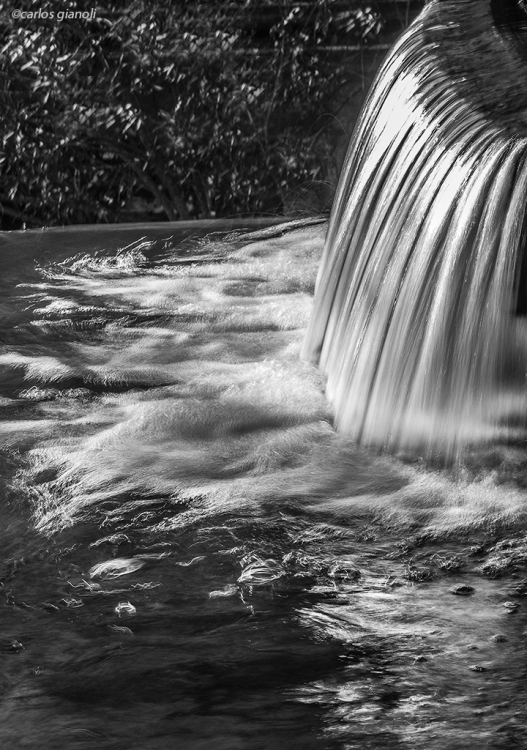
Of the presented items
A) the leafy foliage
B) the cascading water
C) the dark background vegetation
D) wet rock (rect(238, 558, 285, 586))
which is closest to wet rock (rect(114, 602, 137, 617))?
wet rock (rect(238, 558, 285, 586))

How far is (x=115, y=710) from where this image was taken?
3.31 ft

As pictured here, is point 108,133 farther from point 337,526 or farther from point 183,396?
point 337,526

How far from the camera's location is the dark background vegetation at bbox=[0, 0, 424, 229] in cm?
493

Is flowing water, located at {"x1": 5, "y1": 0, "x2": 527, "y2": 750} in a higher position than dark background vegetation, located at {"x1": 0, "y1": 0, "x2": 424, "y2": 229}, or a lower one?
lower

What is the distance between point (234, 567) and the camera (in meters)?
1.31

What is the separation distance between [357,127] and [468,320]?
130 cm

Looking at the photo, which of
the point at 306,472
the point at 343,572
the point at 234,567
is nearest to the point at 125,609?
the point at 234,567

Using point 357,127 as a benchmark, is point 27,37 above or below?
above

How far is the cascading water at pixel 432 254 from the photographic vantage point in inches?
64.9

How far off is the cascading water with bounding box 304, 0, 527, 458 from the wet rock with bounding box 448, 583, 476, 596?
447 mm

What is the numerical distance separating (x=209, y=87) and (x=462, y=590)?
415 centimetres

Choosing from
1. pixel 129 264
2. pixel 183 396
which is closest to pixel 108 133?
pixel 129 264

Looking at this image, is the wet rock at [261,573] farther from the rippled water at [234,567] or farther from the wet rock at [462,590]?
the wet rock at [462,590]

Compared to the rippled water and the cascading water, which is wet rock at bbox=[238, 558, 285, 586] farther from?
the cascading water
